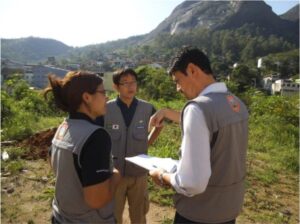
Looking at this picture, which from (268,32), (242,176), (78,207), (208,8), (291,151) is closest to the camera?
(78,207)

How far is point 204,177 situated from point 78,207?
59 centimetres

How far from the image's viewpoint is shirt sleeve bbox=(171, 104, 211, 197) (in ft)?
5.14

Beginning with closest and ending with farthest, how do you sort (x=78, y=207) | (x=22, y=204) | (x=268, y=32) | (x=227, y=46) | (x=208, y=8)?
1. (x=78, y=207)
2. (x=22, y=204)
3. (x=227, y=46)
4. (x=268, y=32)
5. (x=208, y=8)

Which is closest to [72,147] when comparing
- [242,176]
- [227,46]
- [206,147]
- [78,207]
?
[78,207]

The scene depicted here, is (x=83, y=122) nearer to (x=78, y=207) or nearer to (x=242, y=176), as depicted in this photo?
(x=78, y=207)

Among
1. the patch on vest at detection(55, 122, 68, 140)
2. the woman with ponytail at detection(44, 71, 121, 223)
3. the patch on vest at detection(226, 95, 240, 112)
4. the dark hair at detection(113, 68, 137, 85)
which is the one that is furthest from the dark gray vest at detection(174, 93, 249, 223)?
the dark hair at detection(113, 68, 137, 85)

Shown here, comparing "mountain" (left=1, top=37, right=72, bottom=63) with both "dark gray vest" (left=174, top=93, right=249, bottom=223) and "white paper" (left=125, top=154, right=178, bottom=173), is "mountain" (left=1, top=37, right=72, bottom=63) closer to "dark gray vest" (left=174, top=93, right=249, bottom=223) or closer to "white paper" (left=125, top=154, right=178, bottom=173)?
"white paper" (left=125, top=154, right=178, bottom=173)

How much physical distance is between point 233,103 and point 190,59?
0.95 ft

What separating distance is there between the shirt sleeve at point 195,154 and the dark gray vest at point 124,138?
1266mm

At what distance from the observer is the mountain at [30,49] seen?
10531 centimetres

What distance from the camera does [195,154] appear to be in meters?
1.57

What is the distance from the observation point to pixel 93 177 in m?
1.59

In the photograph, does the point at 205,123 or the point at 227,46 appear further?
the point at 227,46

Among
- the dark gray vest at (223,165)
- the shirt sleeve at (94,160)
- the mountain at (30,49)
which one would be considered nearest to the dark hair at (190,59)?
the dark gray vest at (223,165)
